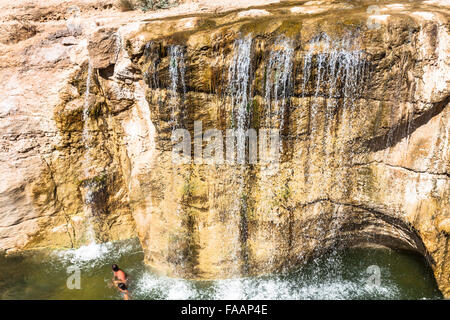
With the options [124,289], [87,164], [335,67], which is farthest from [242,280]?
[335,67]

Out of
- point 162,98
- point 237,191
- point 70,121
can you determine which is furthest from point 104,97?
point 237,191

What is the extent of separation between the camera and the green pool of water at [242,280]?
24.3ft

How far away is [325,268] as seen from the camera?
7992mm

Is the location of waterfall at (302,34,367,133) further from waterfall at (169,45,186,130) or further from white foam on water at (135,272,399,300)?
white foam on water at (135,272,399,300)

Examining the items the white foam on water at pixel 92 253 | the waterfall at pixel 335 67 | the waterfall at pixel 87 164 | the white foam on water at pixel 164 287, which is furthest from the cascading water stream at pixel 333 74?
the white foam on water at pixel 92 253

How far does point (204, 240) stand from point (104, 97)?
159 inches

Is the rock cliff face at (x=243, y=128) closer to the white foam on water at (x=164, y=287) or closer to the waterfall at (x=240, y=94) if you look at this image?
the waterfall at (x=240, y=94)

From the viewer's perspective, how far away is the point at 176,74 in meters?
6.41

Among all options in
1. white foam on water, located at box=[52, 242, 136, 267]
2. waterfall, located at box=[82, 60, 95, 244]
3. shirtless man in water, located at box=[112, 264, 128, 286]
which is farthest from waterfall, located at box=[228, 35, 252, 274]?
waterfall, located at box=[82, 60, 95, 244]

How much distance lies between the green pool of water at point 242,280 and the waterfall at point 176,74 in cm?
390

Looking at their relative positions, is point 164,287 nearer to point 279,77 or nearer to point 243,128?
point 243,128

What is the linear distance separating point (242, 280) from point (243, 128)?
3.45 meters

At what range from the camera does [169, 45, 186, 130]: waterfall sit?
20.7ft

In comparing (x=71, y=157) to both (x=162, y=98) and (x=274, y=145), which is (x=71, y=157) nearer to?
(x=162, y=98)
